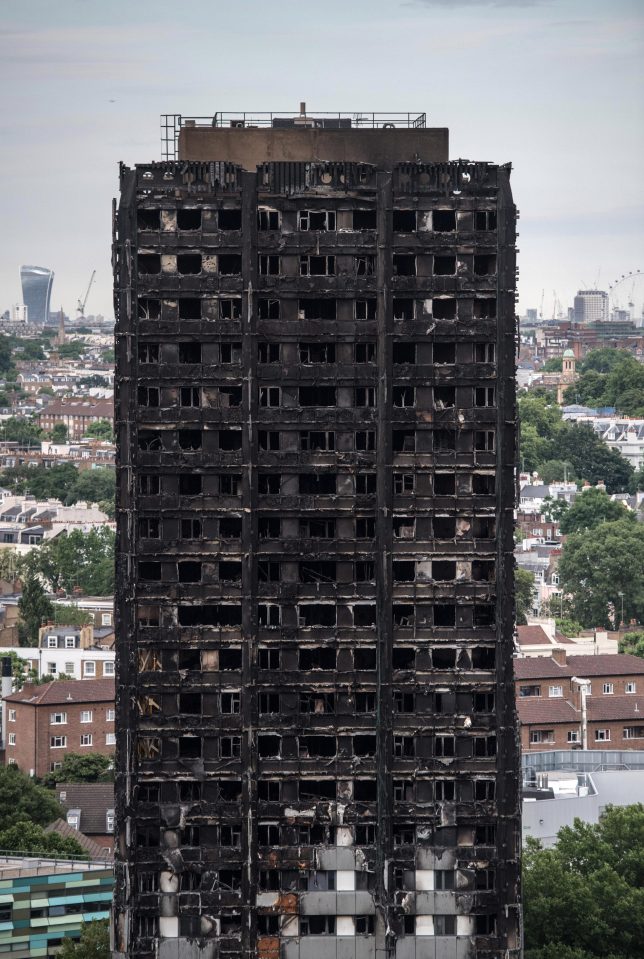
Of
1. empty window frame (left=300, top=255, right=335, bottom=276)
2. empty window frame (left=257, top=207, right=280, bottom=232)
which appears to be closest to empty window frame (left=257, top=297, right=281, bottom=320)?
empty window frame (left=300, top=255, right=335, bottom=276)

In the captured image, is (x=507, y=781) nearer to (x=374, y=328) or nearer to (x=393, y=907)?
(x=393, y=907)

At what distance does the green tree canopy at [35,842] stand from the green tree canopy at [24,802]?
27.4ft

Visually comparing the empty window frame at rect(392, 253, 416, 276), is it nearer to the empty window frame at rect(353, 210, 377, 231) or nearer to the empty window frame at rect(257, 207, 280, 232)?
the empty window frame at rect(353, 210, 377, 231)

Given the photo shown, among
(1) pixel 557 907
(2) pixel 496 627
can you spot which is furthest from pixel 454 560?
(1) pixel 557 907

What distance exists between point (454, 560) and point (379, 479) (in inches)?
187

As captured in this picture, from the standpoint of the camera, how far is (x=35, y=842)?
561ft

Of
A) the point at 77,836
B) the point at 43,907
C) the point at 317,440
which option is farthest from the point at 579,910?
the point at 77,836

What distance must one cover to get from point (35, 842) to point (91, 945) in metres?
28.2

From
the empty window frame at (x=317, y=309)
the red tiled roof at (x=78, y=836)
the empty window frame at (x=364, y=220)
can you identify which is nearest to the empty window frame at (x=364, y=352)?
the empty window frame at (x=317, y=309)

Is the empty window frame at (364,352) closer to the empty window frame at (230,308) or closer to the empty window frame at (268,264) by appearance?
the empty window frame at (268,264)

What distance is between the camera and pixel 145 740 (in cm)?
12031

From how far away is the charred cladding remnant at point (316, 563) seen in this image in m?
120

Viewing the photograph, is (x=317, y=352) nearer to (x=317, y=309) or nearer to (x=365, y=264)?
(x=317, y=309)

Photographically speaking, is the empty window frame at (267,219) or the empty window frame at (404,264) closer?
the empty window frame at (267,219)
